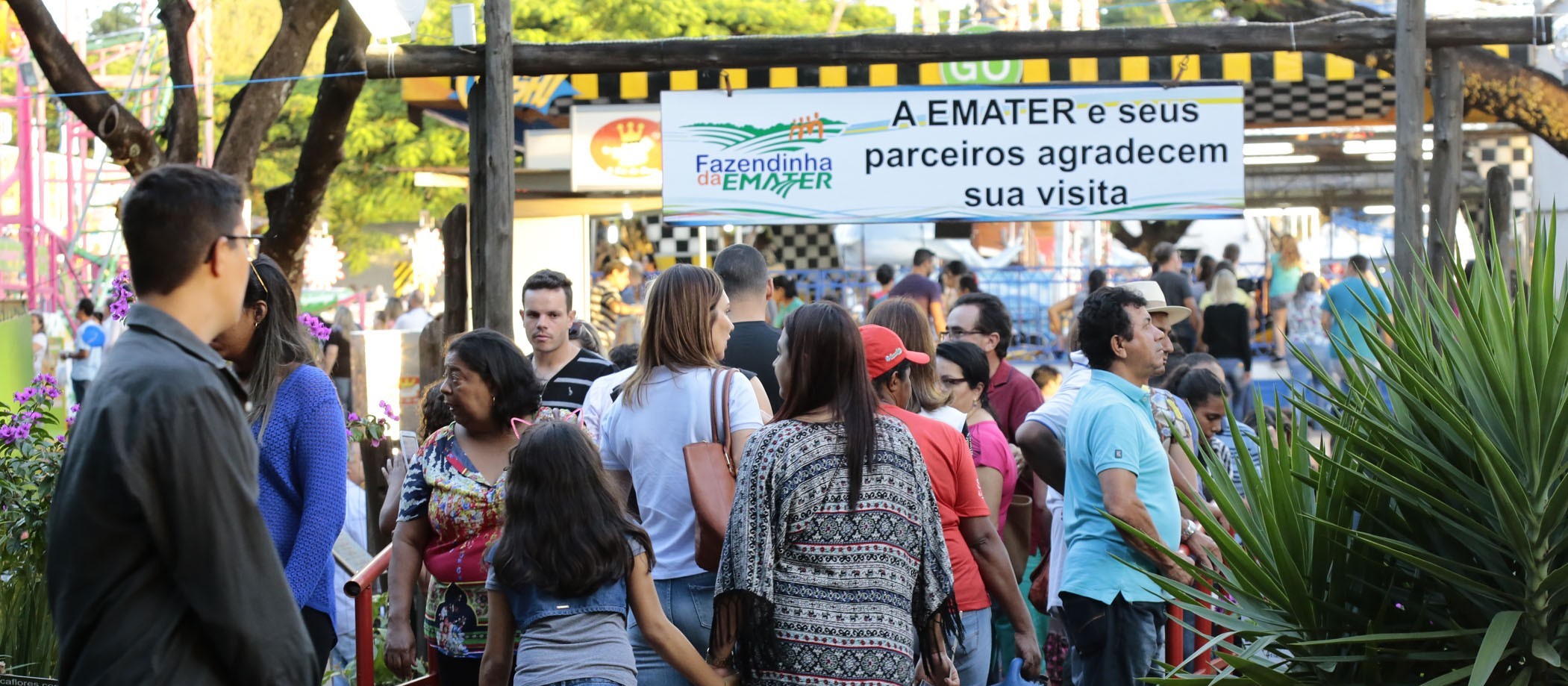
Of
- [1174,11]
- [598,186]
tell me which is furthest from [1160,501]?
[1174,11]

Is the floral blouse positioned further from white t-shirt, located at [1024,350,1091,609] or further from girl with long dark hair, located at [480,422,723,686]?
white t-shirt, located at [1024,350,1091,609]

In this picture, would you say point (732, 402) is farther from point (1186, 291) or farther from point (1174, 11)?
point (1174, 11)

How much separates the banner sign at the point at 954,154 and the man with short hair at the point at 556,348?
2.51 m

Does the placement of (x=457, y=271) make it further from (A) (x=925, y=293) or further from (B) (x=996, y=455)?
Answer: (A) (x=925, y=293)

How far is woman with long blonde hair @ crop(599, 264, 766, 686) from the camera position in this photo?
443 centimetres

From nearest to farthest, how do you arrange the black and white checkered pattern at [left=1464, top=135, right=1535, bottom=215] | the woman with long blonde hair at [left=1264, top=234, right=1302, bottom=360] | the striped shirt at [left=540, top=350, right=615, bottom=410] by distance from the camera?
the striped shirt at [left=540, top=350, right=615, bottom=410]
the woman with long blonde hair at [left=1264, top=234, right=1302, bottom=360]
the black and white checkered pattern at [left=1464, top=135, right=1535, bottom=215]

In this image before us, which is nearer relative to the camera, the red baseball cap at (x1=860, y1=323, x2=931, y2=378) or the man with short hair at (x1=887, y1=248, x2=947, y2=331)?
the red baseball cap at (x1=860, y1=323, x2=931, y2=378)

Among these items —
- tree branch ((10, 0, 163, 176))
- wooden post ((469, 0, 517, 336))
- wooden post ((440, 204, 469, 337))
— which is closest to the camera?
wooden post ((469, 0, 517, 336))

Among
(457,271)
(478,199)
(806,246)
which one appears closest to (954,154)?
(478,199)

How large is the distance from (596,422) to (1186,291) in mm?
6659

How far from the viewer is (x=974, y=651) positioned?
4609 mm

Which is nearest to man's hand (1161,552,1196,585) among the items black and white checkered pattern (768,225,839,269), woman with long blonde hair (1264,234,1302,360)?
woman with long blonde hair (1264,234,1302,360)

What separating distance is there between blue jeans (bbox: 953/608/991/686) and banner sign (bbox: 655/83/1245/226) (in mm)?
4198

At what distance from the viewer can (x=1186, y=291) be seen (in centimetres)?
1070
